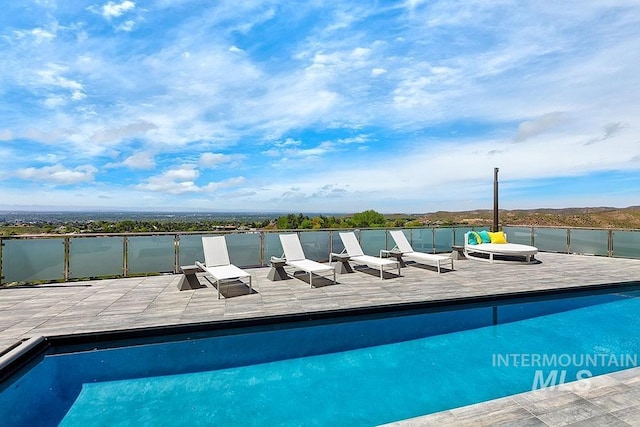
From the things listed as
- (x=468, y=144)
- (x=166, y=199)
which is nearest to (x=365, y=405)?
(x=468, y=144)

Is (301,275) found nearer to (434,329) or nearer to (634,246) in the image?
(434,329)

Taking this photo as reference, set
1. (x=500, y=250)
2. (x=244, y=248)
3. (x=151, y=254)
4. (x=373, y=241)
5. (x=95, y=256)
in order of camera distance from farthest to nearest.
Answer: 1. (x=500, y=250)
2. (x=373, y=241)
3. (x=244, y=248)
4. (x=151, y=254)
5. (x=95, y=256)

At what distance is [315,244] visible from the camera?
9273 mm

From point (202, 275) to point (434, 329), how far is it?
5245 millimetres

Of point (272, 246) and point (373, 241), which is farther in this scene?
point (373, 241)

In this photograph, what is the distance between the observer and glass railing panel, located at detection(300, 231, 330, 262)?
360 inches

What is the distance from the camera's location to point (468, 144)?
549 inches

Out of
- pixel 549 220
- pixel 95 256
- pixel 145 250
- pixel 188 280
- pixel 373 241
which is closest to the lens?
pixel 188 280

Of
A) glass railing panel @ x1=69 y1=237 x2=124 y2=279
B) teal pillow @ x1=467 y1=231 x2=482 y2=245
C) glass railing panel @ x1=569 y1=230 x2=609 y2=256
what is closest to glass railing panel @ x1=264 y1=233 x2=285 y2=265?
glass railing panel @ x1=69 y1=237 x2=124 y2=279

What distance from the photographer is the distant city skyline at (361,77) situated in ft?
28.5

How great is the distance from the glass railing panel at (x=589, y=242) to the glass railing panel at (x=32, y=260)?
48.9ft

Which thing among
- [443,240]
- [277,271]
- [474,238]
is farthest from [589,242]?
[277,271]

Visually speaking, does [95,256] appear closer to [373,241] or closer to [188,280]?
[188,280]

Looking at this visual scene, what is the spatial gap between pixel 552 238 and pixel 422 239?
528cm
